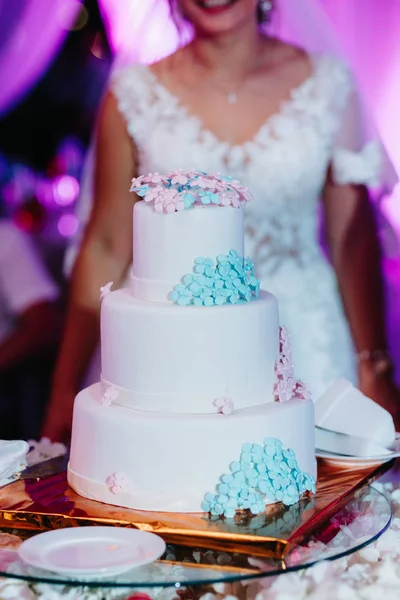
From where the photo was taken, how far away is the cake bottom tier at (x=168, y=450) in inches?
84.4

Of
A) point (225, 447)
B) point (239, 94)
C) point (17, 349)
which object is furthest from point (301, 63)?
point (225, 447)

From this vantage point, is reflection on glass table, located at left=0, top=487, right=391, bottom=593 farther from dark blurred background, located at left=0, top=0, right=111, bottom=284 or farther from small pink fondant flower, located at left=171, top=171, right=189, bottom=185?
dark blurred background, located at left=0, top=0, right=111, bottom=284

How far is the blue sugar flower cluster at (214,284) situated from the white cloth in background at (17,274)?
2.21m

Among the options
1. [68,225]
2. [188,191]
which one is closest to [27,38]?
[68,225]

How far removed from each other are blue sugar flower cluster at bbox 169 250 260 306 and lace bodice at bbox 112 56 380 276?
148 cm

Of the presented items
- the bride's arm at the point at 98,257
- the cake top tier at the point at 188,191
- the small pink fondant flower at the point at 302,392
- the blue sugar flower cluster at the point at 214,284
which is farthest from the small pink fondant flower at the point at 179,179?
the bride's arm at the point at 98,257

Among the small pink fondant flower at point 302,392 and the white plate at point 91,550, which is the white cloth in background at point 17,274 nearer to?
the small pink fondant flower at point 302,392

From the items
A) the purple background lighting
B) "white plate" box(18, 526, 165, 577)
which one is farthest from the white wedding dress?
"white plate" box(18, 526, 165, 577)

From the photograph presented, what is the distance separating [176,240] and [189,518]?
65cm

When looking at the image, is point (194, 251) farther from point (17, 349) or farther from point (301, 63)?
point (17, 349)

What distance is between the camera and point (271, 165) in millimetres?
3674

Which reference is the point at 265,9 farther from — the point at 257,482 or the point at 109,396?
the point at 257,482

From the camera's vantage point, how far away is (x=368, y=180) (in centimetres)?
404

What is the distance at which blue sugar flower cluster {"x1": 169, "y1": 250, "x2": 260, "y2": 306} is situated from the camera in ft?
7.25
